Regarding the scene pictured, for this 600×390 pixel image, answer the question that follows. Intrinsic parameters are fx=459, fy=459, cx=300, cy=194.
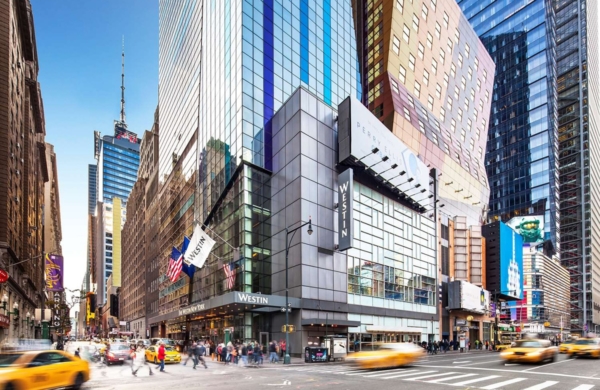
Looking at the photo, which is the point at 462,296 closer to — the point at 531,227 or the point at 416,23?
the point at 416,23

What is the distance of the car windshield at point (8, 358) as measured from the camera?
13.7m

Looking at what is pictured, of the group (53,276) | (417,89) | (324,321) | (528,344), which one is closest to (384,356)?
(528,344)

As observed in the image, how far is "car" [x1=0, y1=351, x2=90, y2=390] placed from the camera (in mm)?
13336

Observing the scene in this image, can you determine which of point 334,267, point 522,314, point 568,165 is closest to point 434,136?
point 334,267

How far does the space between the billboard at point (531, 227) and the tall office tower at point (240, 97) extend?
3759 inches

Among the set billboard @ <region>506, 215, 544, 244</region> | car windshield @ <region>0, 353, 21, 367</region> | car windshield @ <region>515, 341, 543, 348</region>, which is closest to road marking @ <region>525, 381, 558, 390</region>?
car windshield @ <region>515, 341, 543, 348</region>

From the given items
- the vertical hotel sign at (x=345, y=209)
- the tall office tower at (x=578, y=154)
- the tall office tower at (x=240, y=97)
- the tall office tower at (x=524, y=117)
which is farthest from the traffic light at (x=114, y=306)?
the tall office tower at (x=578, y=154)

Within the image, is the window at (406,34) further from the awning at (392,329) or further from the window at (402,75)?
the awning at (392,329)

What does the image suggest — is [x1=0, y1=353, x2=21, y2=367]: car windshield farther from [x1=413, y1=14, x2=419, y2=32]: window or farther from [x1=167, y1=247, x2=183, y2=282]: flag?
[x1=413, y1=14, x2=419, y2=32]: window

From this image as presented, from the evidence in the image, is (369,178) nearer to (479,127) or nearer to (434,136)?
(434,136)

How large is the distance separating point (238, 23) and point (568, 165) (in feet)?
493

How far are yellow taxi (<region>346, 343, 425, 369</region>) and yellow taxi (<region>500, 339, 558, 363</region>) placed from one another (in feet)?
17.2

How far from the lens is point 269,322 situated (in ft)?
131

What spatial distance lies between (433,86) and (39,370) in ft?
212
